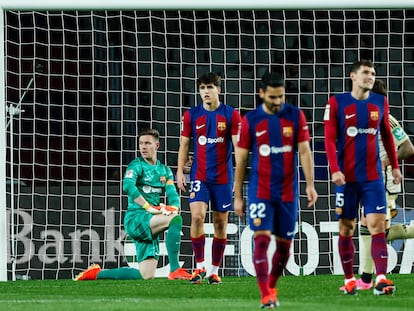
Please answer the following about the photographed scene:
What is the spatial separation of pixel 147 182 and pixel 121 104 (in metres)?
10.8

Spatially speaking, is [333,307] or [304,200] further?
[304,200]

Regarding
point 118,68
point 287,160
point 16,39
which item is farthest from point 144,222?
point 16,39

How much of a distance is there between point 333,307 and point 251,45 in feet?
66.5

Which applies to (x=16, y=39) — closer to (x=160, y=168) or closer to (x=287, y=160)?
(x=160, y=168)

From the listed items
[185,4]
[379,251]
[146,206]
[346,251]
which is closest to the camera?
[379,251]

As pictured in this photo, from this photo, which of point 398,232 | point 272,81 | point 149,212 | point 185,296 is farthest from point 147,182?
point 272,81

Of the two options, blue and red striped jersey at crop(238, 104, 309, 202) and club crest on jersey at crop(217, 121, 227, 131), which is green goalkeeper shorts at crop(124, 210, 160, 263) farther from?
blue and red striped jersey at crop(238, 104, 309, 202)

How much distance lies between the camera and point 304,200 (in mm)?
16859

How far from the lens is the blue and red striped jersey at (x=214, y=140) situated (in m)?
10.4

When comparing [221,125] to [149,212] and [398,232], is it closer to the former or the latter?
[149,212]

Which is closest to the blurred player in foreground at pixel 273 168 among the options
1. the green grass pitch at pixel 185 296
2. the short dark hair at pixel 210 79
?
the green grass pitch at pixel 185 296

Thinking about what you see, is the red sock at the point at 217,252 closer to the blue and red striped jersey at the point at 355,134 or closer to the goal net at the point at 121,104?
the blue and red striped jersey at the point at 355,134

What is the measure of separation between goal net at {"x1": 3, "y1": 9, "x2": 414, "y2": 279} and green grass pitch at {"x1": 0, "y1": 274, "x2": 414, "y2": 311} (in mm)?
3747

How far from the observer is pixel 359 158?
28.0 feet
